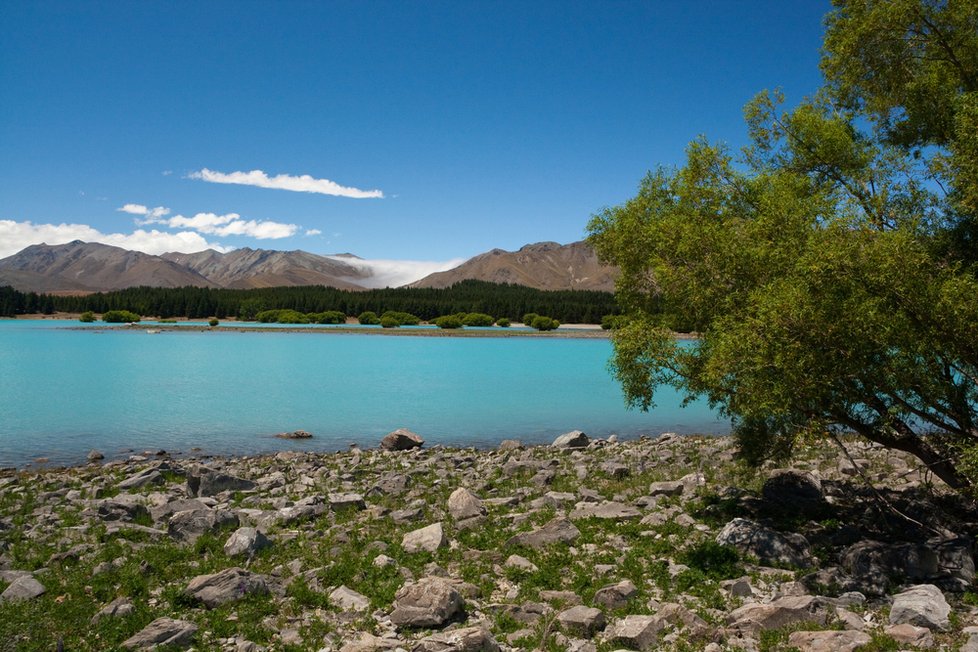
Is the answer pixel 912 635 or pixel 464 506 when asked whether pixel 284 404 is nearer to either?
pixel 464 506

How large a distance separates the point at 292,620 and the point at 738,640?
747cm

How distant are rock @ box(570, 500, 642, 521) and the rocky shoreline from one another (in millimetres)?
102

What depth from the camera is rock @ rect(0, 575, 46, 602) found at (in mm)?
11484

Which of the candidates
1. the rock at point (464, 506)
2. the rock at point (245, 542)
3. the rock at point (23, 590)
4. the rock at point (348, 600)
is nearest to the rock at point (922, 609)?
the rock at point (348, 600)

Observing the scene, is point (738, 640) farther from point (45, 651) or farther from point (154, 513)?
point (154, 513)

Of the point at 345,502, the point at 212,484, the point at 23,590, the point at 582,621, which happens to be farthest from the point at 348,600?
the point at 212,484

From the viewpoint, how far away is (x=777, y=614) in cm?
1038

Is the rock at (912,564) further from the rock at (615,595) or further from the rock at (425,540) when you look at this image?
the rock at (425,540)

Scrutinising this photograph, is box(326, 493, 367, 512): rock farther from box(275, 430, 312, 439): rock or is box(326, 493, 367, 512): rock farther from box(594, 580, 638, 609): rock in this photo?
box(275, 430, 312, 439): rock

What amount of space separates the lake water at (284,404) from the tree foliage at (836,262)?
12.2 m

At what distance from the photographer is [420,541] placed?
1487cm

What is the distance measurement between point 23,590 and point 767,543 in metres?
14.9

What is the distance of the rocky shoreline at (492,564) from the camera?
10281 millimetres

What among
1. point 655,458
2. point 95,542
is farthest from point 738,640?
point 655,458
